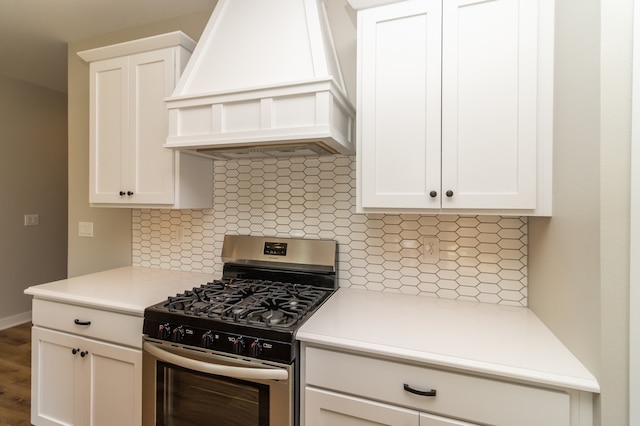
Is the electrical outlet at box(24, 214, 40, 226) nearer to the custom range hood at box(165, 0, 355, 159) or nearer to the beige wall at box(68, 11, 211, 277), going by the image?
the beige wall at box(68, 11, 211, 277)

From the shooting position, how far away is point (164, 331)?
132 cm

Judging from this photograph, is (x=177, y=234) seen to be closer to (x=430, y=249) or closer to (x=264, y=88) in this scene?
(x=264, y=88)

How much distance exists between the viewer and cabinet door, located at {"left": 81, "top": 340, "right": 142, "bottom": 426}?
4.75 feet

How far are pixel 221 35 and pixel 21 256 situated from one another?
3.70 m

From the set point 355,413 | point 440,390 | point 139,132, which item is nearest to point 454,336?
point 440,390

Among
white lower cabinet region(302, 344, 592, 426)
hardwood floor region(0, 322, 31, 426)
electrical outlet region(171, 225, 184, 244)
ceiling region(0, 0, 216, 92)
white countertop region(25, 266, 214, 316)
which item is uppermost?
ceiling region(0, 0, 216, 92)

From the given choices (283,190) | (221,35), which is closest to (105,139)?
(221,35)

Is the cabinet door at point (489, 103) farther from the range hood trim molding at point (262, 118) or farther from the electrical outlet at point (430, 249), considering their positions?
the range hood trim molding at point (262, 118)

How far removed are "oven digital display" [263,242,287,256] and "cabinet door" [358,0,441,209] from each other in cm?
63

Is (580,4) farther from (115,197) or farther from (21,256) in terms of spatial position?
(21,256)

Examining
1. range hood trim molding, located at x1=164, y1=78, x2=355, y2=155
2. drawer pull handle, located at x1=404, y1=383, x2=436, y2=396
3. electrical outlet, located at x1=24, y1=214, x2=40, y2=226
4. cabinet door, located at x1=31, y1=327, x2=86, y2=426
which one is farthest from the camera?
electrical outlet, located at x1=24, y1=214, x2=40, y2=226

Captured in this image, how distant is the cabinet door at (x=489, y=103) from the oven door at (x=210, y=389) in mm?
996

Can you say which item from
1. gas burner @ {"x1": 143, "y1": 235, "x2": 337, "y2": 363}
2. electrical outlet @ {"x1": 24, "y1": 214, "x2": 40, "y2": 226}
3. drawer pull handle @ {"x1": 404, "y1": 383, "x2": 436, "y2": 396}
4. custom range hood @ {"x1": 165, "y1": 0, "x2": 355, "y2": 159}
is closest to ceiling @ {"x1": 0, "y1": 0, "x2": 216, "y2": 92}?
custom range hood @ {"x1": 165, "y1": 0, "x2": 355, "y2": 159}

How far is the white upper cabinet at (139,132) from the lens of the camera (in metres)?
1.81
